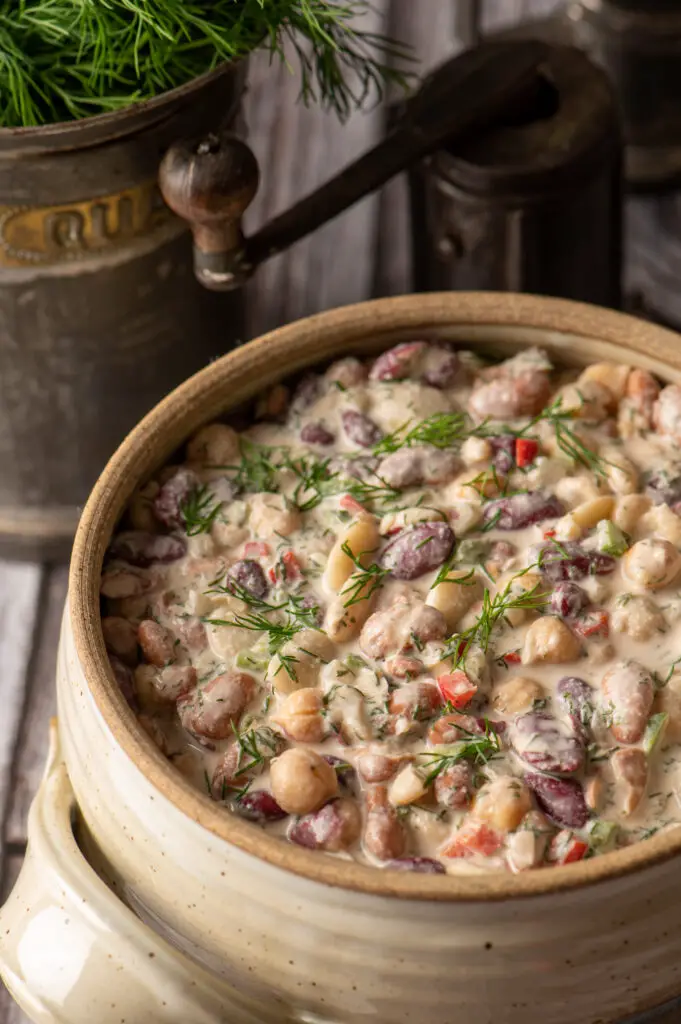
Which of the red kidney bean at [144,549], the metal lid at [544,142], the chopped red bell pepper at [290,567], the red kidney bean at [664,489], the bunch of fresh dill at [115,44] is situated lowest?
the red kidney bean at [144,549]

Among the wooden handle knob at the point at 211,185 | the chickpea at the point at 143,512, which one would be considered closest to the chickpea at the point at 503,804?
the chickpea at the point at 143,512

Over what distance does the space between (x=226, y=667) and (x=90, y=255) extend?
0.56m

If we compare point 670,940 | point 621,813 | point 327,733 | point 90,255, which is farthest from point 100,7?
point 670,940

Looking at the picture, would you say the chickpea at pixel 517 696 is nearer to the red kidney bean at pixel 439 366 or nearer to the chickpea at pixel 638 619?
the chickpea at pixel 638 619

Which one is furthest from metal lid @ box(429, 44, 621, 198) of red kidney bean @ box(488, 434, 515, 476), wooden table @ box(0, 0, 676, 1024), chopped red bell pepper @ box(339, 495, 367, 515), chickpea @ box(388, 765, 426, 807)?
chickpea @ box(388, 765, 426, 807)

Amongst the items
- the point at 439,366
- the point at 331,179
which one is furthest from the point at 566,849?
the point at 331,179

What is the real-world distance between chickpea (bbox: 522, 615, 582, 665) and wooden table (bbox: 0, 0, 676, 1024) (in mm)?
725

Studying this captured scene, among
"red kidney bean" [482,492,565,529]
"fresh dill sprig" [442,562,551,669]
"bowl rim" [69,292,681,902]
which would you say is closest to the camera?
"bowl rim" [69,292,681,902]

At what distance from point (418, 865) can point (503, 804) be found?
0.27 feet

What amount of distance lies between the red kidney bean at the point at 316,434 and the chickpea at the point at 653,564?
0.35 meters

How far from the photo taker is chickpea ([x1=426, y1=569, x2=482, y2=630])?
1.31m

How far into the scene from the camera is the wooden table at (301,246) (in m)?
1.82

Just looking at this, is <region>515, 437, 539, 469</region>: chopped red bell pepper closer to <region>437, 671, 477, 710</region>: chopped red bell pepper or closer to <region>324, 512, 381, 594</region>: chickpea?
<region>324, 512, 381, 594</region>: chickpea

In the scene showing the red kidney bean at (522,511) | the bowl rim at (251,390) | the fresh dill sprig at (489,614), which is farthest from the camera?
the red kidney bean at (522,511)
